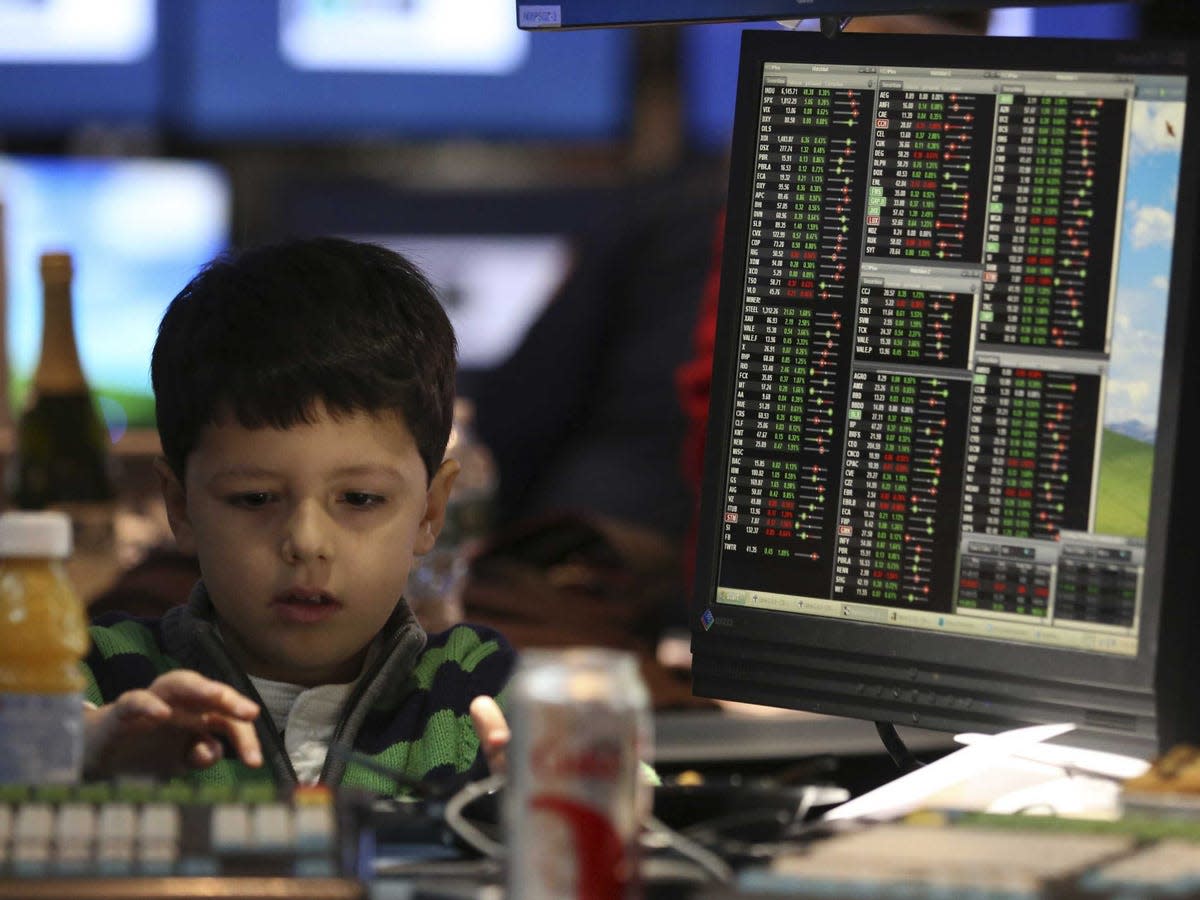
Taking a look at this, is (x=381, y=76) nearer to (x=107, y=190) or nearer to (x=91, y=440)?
(x=107, y=190)

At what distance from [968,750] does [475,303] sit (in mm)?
2270

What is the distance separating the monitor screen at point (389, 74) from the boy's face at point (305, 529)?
245 centimetres

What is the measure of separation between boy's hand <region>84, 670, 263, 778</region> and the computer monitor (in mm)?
340

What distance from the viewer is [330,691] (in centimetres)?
124

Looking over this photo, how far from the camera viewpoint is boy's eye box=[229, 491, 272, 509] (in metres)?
1.21

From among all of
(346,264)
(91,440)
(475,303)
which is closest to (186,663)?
(346,264)

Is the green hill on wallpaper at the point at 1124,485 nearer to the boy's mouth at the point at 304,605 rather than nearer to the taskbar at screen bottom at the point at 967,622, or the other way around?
the taskbar at screen bottom at the point at 967,622

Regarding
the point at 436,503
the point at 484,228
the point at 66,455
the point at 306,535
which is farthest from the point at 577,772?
the point at 484,228

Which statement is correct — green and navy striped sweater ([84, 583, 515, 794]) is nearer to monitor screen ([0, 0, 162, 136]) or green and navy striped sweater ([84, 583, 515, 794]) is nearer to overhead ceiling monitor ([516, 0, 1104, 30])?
overhead ceiling monitor ([516, 0, 1104, 30])

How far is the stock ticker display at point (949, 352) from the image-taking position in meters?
1.14

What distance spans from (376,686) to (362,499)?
0.40ft

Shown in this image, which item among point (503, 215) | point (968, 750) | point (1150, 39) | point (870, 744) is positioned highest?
point (1150, 39)

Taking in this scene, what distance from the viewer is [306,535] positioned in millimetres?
1176

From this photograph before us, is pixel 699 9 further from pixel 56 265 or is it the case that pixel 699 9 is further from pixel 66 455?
pixel 66 455
